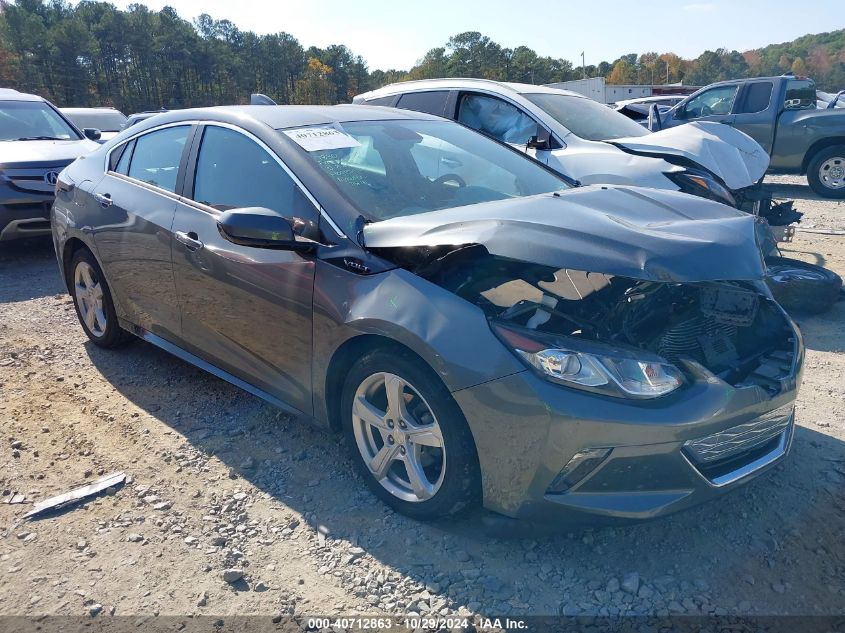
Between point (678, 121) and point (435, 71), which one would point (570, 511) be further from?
point (435, 71)

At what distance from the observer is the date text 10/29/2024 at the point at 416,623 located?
2264mm

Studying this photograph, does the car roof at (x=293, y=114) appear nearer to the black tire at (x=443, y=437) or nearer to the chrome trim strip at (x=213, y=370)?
the chrome trim strip at (x=213, y=370)

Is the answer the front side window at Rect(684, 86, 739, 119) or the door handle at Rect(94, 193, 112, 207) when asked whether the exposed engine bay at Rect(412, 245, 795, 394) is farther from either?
the front side window at Rect(684, 86, 739, 119)

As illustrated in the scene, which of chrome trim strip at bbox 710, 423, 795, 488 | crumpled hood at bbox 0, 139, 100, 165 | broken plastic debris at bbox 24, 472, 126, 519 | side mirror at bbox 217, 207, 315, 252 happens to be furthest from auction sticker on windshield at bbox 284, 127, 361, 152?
crumpled hood at bbox 0, 139, 100, 165

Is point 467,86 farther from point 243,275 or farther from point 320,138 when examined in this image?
point 243,275

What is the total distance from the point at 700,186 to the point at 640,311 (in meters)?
3.32

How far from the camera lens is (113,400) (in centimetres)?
410

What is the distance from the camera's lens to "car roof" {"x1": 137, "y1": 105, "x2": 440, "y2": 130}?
11.5 ft

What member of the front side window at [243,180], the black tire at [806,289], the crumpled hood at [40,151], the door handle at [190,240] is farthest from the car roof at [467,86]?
the door handle at [190,240]

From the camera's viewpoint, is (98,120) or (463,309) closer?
(463,309)

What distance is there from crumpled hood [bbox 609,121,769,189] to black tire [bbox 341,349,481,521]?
4432 millimetres

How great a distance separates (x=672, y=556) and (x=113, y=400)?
10.6ft

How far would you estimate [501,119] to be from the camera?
681 cm

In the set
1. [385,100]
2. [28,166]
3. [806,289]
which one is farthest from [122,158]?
[806,289]
